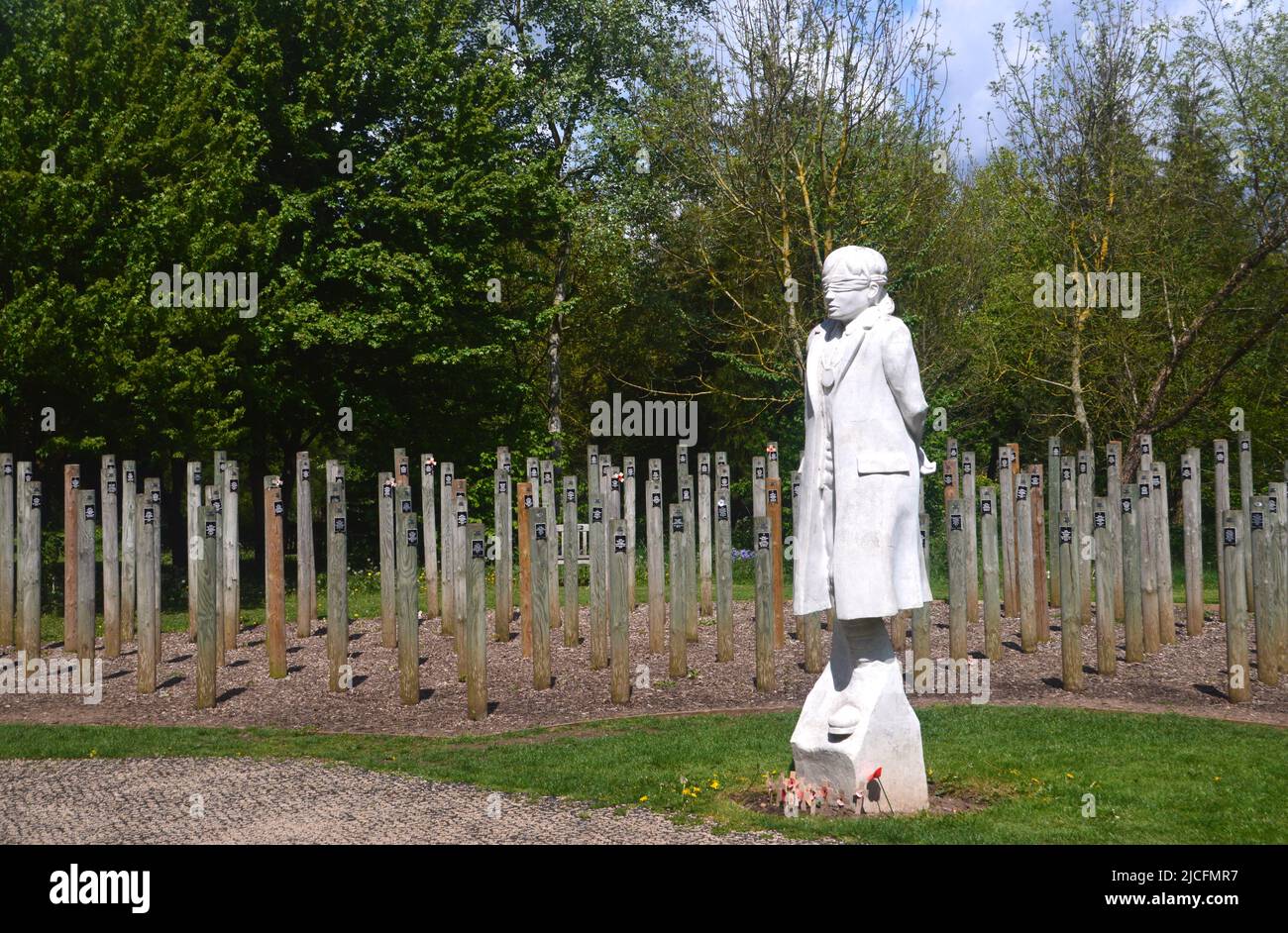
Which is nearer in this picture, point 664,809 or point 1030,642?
point 664,809

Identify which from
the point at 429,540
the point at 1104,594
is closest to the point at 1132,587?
the point at 1104,594

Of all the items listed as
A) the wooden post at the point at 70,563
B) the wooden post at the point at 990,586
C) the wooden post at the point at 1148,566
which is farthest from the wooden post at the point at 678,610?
the wooden post at the point at 70,563

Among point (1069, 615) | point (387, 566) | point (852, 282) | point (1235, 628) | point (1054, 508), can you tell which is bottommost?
point (1235, 628)

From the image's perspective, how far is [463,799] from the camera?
951cm

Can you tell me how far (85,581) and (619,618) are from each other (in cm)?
619

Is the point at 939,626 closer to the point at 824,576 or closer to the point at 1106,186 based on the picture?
the point at 824,576

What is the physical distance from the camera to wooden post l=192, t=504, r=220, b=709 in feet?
42.9

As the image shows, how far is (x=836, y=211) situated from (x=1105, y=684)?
12.2 m

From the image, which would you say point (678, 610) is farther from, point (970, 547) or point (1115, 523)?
point (1115, 523)

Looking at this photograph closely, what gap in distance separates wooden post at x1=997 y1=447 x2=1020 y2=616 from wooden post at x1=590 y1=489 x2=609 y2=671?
15.8ft

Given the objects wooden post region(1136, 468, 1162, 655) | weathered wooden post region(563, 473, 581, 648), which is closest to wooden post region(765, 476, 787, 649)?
weathered wooden post region(563, 473, 581, 648)

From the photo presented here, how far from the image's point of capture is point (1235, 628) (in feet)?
42.1

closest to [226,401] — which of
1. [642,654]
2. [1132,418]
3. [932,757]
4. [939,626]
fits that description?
[642,654]

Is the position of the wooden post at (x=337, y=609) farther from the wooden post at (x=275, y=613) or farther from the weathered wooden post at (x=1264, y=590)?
the weathered wooden post at (x=1264, y=590)
